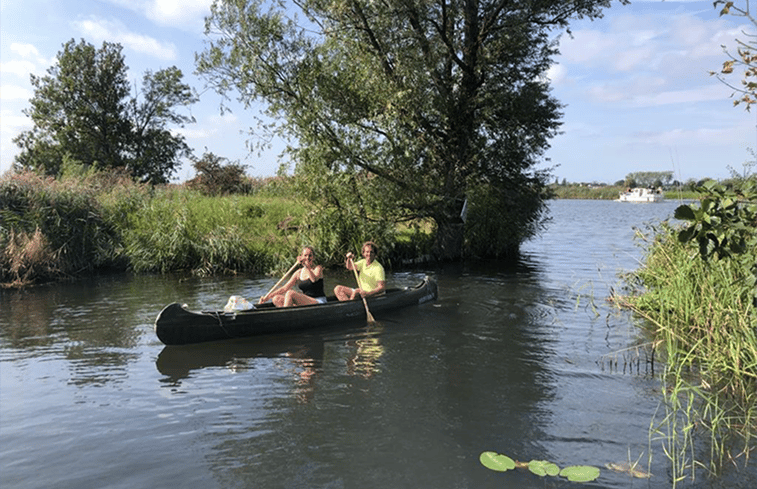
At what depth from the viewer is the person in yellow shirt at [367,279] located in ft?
36.7

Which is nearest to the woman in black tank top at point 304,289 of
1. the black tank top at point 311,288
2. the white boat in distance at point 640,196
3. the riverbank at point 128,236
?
the black tank top at point 311,288

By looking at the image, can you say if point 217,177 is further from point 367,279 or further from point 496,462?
point 496,462

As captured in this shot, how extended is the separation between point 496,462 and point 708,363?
3.59 meters

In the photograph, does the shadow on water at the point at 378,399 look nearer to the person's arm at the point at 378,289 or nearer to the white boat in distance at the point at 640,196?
the person's arm at the point at 378,289

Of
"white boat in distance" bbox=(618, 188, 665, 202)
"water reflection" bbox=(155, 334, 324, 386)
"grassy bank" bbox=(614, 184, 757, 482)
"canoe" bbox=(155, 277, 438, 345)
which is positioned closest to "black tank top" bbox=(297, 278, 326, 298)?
"canoe" bbox=(155, 277, 438, 345)

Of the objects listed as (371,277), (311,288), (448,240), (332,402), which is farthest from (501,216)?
(332,402)

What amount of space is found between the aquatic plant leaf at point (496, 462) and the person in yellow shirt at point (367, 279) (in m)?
6.13

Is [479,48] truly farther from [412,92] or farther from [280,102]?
[280,102]

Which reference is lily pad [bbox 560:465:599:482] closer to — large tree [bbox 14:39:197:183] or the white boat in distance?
large tree [bbox 14:39:197:183]

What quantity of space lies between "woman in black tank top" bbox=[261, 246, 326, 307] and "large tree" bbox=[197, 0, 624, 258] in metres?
5.74

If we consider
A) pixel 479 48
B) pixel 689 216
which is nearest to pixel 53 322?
pixel 689 216

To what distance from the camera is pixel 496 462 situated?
4.95 metres

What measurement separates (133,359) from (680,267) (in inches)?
Result: 308

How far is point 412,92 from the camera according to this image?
15.7 m
